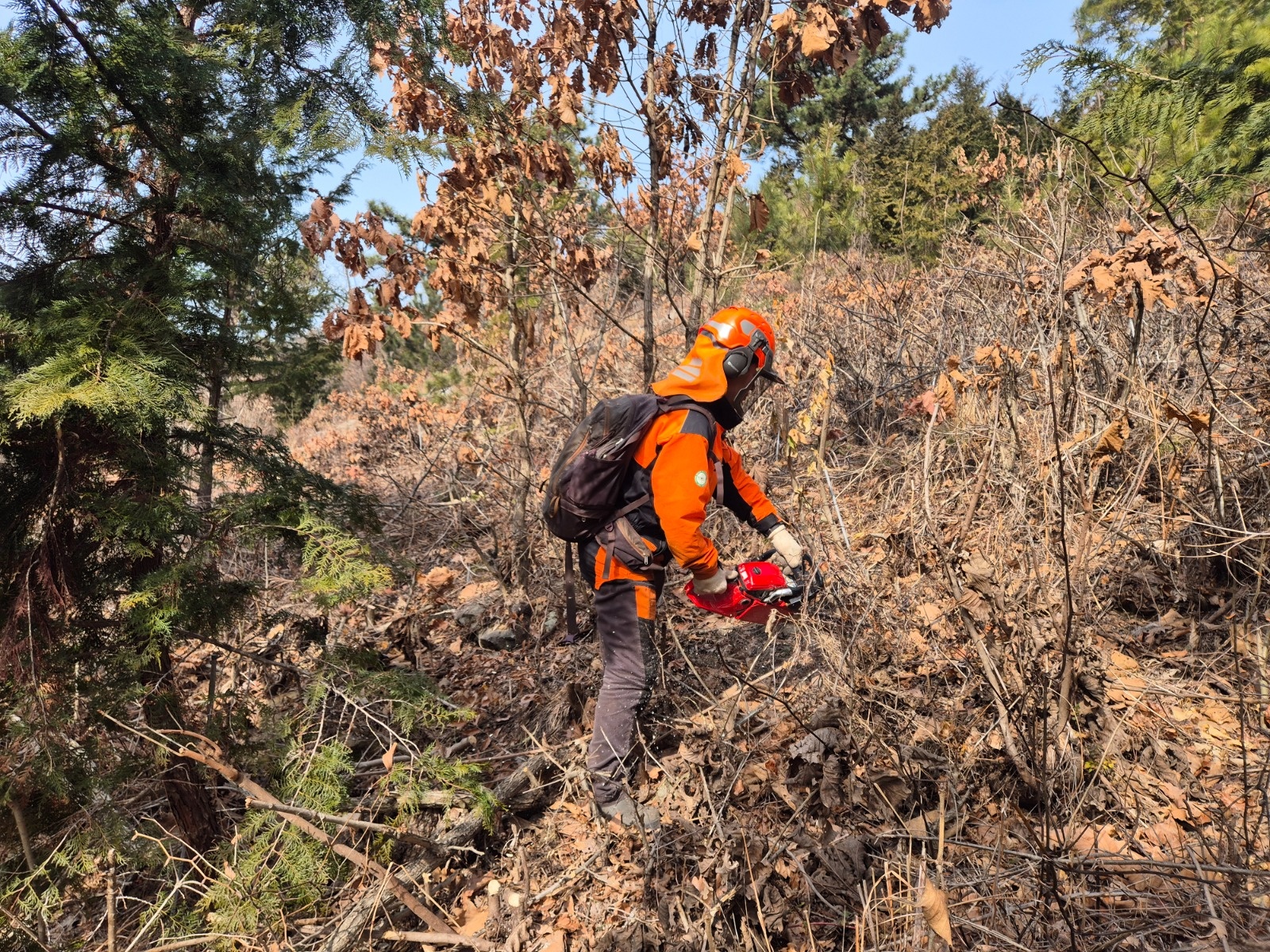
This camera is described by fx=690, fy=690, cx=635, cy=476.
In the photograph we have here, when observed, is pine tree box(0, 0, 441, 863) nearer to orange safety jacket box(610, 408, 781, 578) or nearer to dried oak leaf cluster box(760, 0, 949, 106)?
orange safety jacket box(610, 408, 781, 578)

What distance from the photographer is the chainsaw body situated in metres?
3.03

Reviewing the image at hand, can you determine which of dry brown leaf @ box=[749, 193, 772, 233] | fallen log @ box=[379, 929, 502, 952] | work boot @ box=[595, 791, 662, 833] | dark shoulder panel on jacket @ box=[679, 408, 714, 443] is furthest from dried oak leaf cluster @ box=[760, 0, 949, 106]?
fallen log @ box=[379, 929, 502, 952]

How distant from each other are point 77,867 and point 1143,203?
5966mm

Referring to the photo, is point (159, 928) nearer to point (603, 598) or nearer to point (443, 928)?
point (443, 928)

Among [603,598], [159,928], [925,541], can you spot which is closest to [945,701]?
[925,541]

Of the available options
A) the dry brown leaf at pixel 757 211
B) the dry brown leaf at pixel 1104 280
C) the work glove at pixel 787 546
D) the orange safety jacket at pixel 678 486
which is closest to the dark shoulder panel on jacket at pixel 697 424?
the orange safety jacket at pixel 678 486

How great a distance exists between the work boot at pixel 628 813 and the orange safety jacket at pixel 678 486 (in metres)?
1.13

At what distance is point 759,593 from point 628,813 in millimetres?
1201

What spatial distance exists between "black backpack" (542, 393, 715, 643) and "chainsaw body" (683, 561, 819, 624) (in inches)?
20.8

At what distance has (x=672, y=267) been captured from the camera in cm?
471

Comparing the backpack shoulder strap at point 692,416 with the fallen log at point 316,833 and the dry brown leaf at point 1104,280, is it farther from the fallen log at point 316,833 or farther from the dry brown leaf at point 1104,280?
the fallen log at point 316,833

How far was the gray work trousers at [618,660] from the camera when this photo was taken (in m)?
3.16

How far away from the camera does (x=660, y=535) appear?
3205mm

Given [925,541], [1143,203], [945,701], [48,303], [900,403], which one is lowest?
[945,701]
